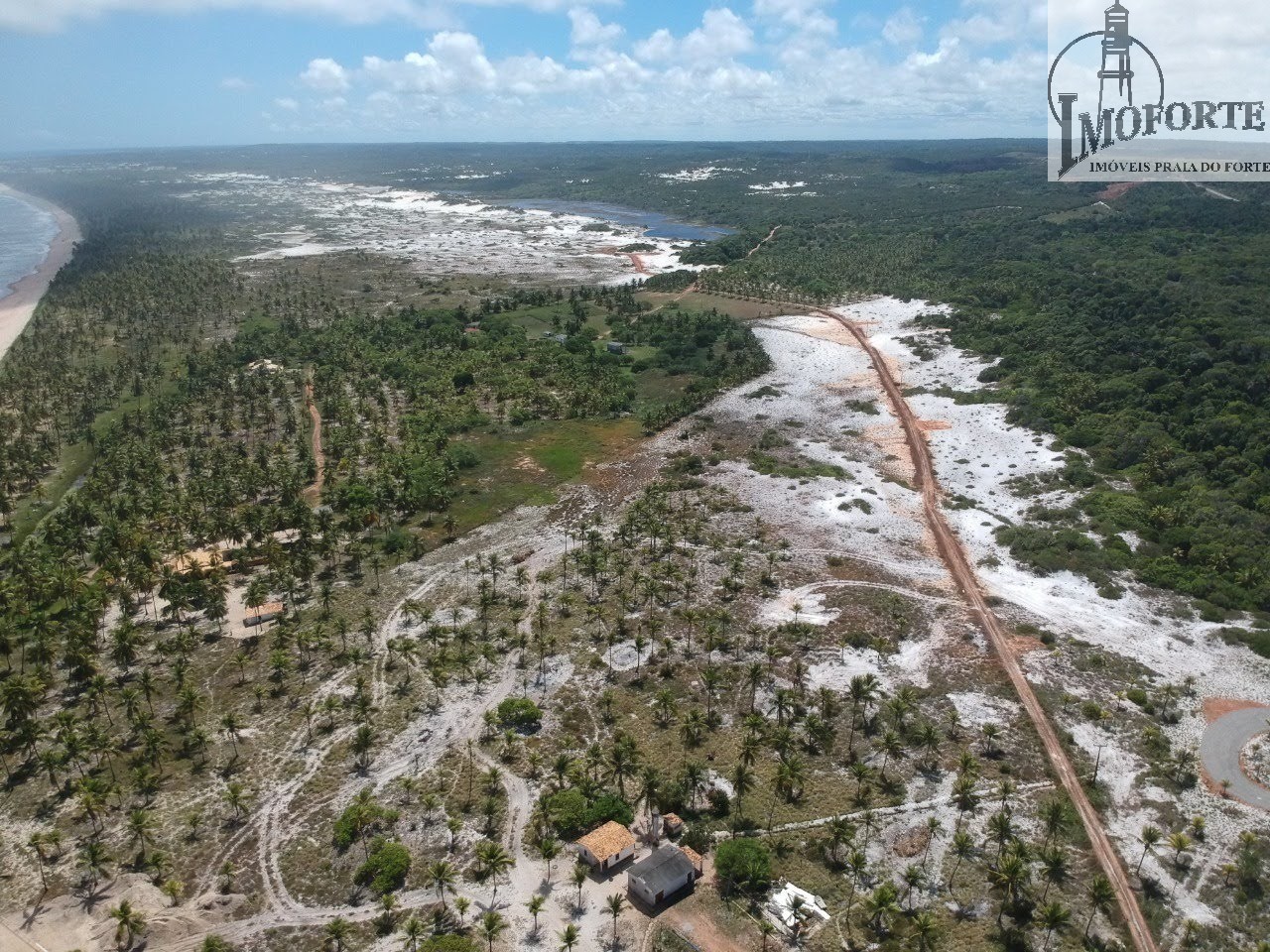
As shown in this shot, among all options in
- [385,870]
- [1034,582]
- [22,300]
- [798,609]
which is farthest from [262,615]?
[22,300]

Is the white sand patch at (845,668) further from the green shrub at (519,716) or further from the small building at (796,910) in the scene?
the green shrub at (519,716)

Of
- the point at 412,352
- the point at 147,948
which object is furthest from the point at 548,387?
the point at 147,948

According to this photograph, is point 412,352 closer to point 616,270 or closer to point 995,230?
point 616,270

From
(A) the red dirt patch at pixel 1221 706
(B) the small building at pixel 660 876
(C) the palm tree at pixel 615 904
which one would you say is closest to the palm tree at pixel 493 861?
(C) the palm tree at pixel 615 904

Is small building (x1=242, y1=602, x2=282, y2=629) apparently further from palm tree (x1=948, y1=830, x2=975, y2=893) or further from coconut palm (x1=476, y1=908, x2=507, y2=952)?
palm tree (x1=948, y1=830, x2=975, y2=893)

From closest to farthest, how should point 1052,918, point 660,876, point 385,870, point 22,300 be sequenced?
1. point 1052,918
2. point 660,876
3. point 385,870
4. point 22,300

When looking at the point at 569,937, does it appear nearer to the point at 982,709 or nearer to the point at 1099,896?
the point at 1099,896

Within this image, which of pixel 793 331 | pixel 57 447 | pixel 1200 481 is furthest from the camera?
pixel 793 331
